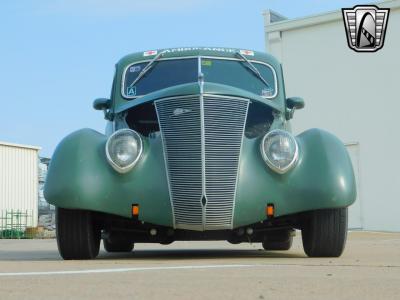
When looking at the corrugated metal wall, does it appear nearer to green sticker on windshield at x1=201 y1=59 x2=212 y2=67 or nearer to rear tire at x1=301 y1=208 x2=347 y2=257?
green sticker on windshield at x1=201 y1=59 x2=212 y2=67

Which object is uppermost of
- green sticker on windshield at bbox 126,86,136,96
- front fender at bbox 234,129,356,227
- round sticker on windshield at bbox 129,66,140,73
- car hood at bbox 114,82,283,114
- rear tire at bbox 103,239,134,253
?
round sticker on windshield at bbox 129,66,140,73

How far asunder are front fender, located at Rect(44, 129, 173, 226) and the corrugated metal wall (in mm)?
38625

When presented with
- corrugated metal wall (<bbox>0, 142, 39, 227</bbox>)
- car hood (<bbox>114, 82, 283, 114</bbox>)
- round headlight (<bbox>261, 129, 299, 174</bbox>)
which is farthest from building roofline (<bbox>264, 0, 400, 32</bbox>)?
corrugated metal wall (<bbox>0, 142, 39, 227</bbox>)

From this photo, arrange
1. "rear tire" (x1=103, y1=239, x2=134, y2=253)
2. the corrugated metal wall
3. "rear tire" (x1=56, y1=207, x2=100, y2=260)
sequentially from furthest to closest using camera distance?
the corrugated metal wall, "rear tire" (x1=103, y1=239, x2=134, y2=253), "rear tire" (x1=56, y1=207, x2=100, y2=260)

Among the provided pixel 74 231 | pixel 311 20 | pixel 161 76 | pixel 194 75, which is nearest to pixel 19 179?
pixel 311 20

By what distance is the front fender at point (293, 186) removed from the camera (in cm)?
645

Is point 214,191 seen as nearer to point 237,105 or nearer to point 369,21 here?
point 237,105

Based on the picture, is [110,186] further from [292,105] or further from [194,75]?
[292,105]

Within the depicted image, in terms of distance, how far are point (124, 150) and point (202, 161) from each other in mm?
693

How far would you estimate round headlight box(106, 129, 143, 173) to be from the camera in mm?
6488

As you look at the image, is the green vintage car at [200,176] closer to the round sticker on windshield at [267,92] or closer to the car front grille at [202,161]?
the car front grille at [202,161]

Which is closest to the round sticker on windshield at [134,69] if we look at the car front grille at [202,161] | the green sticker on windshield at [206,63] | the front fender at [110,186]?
the green sticker on windshield at [206,63]

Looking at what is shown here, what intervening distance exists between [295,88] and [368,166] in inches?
161

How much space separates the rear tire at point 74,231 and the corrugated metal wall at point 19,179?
38.3m
